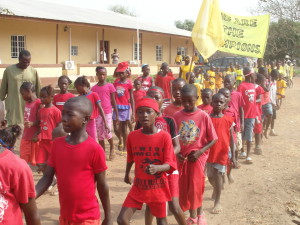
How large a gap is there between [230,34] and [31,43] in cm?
1257

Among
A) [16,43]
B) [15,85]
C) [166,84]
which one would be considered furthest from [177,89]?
[16,43]

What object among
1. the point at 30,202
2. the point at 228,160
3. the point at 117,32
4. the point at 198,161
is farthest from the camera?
the point at 117,32

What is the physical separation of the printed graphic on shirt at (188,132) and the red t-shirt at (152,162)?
0.76 metres

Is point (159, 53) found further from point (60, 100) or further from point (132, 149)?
point (132, 149)

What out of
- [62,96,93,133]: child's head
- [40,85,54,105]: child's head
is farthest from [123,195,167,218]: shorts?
[40,85,54,105]: child's head

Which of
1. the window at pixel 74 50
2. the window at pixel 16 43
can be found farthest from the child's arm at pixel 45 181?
the window at pixel 74 50

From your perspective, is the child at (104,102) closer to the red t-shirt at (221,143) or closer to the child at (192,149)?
the red t-shirt at (221,143)

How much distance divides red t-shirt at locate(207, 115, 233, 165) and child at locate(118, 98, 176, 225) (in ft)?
4.92

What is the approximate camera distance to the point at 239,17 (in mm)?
9484

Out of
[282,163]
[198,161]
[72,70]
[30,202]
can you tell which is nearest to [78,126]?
[30,202]

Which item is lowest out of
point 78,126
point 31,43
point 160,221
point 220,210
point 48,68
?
point 220,210

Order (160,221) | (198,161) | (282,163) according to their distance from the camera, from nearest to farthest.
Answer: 1. (160,221)
2. (198,161)
3. (282,163)

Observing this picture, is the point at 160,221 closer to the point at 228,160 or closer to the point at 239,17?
the point at 228,160

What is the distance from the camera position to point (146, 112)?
3426mm
